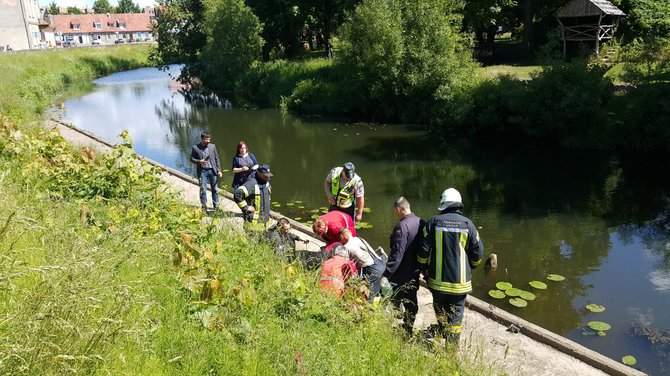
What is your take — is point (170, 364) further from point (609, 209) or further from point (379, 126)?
point (379, 126)

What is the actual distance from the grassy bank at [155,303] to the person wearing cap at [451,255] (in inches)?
24.8

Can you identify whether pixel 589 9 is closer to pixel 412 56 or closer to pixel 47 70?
pixel 412 56

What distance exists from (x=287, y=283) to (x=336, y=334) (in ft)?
3.14

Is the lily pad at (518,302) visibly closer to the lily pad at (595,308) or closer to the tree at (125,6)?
the lily pad at (595,308)

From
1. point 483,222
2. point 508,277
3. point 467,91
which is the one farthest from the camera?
point 467,91

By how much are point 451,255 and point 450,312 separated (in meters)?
0.75

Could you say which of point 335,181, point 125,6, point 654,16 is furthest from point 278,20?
point 125,6

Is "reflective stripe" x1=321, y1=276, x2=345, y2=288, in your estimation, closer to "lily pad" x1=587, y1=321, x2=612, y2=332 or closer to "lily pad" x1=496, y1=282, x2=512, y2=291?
"lily pad" x1=496, y1=282, x2=512, y2=291

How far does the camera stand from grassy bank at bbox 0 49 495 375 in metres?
3.38

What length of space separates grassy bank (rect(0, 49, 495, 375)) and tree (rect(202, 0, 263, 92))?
3211 centimetres

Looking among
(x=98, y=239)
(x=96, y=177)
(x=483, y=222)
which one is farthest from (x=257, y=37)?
(x=98, y=239)

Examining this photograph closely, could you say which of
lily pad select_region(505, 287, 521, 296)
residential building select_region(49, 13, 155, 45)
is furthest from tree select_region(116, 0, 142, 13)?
lily pad select_region(505, 287, 521, 296)

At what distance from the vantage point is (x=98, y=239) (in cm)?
620

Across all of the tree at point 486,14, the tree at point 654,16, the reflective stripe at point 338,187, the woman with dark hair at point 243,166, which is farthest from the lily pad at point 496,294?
the tree at point 486,14
